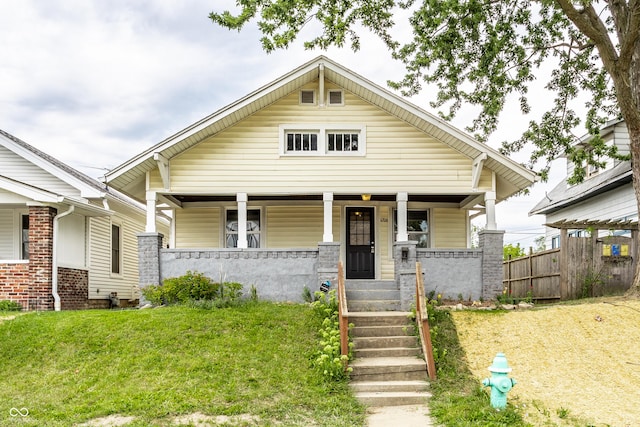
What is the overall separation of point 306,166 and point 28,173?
817 centimetres

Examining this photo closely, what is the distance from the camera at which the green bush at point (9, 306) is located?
44.1 ft

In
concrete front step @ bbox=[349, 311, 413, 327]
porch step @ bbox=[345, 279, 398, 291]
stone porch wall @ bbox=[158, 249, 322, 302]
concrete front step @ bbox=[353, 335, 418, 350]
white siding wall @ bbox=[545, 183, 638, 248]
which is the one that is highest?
white siding wall @ bbox=[545, 183, 638, 248]

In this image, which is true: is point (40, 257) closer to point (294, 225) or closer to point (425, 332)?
point (294, 225)

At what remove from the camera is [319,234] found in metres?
16.2

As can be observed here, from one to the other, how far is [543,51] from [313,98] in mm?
6412

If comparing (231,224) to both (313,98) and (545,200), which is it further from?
(545,200)

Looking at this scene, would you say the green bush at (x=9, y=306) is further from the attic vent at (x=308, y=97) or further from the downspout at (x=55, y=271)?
the attic vent at (x=308, y=97)

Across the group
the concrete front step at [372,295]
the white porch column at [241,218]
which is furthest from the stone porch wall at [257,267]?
the concrete front step at [372,295]

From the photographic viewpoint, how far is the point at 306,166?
14.5 metres

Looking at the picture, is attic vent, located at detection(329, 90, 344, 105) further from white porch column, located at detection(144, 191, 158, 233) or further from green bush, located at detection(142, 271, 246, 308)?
green bush, located at detection(142, 271, 246, 308)

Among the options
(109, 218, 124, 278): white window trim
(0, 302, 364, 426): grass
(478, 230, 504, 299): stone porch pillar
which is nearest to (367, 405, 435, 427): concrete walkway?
(0, 302, 364, 426): grass

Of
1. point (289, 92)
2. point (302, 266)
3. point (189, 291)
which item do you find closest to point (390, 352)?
point (302, 266)

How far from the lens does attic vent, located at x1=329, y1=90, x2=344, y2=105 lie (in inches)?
587

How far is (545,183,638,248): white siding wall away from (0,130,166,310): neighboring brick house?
15660 mm
